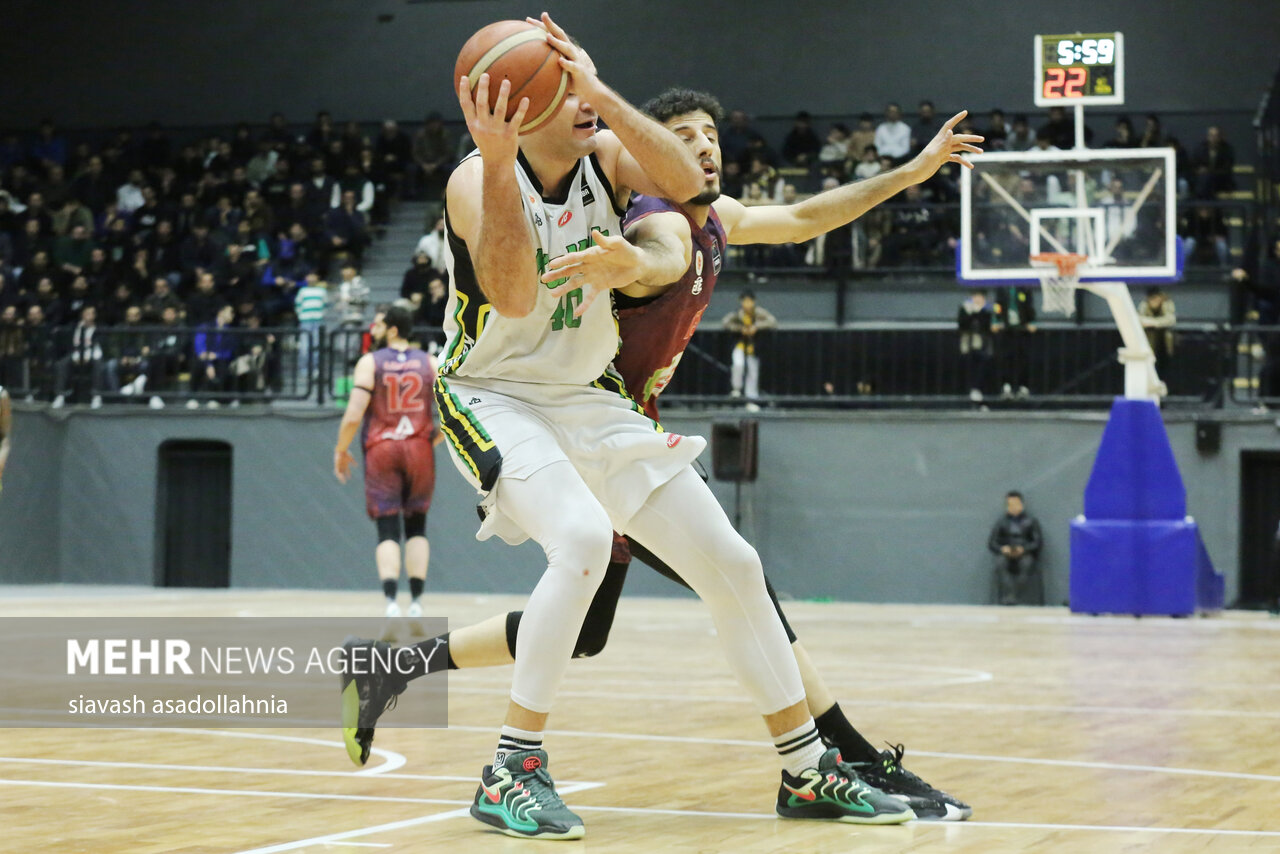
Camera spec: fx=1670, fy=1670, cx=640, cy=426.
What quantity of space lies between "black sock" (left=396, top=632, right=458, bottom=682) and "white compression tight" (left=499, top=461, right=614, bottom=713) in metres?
0.59

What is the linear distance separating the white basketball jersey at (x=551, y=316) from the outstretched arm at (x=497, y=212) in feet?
0.65

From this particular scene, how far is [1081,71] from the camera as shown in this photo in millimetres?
13203

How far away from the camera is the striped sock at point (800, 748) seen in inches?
176

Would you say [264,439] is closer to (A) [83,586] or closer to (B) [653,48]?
(A) [83,586]

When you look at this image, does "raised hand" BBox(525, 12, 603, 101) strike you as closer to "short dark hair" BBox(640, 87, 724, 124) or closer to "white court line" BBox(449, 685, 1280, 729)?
"short dark hair" BBox(640, 87, 724, 124)

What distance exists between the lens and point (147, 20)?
27.2 m

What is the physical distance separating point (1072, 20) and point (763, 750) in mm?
19138

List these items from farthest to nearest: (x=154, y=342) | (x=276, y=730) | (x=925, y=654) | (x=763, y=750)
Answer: (x=154, y=342), (x=925, y=654), (x=276, y=730), (x=763, y=750)

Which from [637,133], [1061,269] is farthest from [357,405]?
[637,133]

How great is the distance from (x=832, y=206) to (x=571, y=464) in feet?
4.03

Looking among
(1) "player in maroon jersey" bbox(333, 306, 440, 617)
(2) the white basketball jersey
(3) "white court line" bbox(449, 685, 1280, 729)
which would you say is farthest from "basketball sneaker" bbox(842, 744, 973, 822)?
(1) "player in maroon jersey" bbox(333, 306, 440, 617)

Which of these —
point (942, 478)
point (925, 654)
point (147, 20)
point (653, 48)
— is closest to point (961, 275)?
point (942, 478)

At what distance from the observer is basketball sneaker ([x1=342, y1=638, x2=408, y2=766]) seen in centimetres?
494

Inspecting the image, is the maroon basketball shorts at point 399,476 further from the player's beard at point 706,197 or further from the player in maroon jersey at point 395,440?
the player's beard at point 706,197
